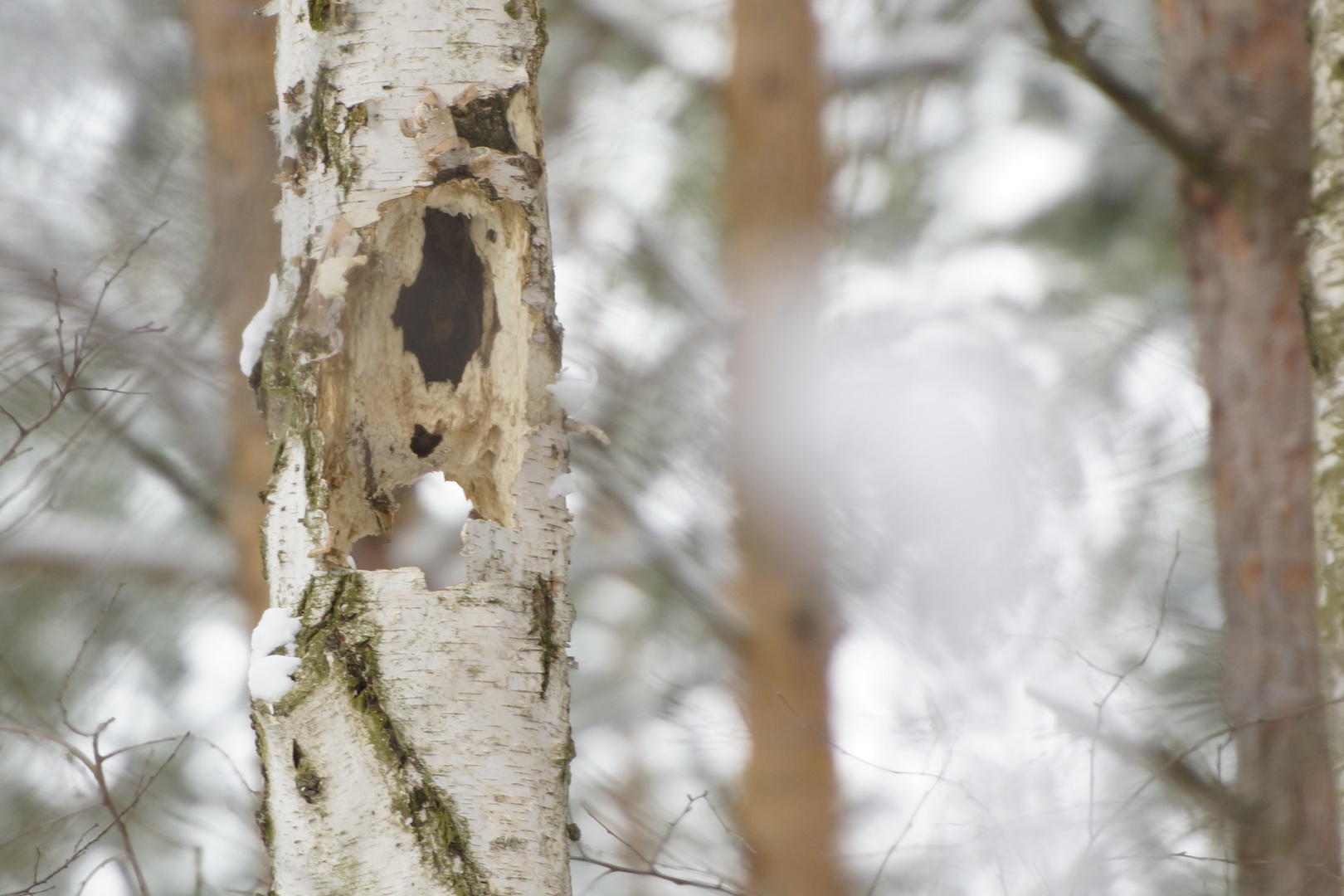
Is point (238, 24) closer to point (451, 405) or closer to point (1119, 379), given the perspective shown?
point (451, 405)

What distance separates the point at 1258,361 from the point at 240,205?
7.54 feet

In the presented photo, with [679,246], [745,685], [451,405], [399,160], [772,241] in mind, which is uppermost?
[679,246]

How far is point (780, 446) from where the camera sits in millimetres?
2650

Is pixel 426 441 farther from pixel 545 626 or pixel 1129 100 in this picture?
pixel 1129 100

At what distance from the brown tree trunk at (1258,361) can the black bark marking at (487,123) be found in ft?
5.93

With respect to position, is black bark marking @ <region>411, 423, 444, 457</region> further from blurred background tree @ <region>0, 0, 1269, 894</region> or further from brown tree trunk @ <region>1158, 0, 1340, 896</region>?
brown tree trunk @ <region>1158, 0, 1340, 896</region>

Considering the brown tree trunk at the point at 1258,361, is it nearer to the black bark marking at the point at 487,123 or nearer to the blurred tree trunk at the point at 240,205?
the black bark marking at the point at 487,123

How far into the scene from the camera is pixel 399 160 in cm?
105

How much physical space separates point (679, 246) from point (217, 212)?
48.3 inches

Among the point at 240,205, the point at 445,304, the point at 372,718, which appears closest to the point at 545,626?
the point at 372,718

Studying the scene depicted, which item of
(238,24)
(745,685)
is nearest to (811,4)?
(238,24)

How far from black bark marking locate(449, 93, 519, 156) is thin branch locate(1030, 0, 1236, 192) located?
1354 mm

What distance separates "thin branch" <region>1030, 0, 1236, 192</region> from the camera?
205cm

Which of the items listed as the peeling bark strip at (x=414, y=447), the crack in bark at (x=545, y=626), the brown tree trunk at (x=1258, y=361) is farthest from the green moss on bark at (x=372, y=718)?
the brown tree trunk at (x=1258, y=361)
